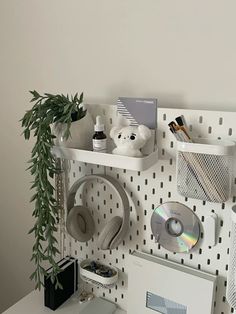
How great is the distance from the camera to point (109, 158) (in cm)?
78

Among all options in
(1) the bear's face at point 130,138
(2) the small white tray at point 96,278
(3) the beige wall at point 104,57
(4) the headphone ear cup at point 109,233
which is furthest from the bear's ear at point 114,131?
(2) the small white tray at point 96,278

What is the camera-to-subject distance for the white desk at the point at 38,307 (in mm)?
955

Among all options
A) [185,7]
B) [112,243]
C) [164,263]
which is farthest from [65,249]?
[185,7]

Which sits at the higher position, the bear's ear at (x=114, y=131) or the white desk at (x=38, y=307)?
the bear's ear at (x=114, y=131)

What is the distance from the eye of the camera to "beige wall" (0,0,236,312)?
0.77m

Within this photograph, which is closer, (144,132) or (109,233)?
(144,132)

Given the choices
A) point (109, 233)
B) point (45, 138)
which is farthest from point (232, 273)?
point (45, 138)

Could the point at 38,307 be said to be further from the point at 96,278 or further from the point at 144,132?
the point at 144,132

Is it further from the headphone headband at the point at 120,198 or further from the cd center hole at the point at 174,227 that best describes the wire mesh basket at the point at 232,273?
the headphone headband at the point at 120,198

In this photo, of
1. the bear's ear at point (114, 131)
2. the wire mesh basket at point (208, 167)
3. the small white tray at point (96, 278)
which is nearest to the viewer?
the wire mesh basket at point (208, 167)

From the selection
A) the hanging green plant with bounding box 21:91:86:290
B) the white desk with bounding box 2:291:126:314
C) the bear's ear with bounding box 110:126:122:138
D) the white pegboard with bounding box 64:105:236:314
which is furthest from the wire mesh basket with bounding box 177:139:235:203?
the white desk with bounding box 2:291:126:314

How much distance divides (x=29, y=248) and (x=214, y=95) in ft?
2.94

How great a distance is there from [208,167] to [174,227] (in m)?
0.21

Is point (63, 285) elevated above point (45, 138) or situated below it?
below
